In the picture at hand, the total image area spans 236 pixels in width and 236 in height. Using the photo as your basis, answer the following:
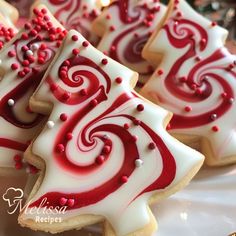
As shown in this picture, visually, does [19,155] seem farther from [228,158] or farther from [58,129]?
[228,158]

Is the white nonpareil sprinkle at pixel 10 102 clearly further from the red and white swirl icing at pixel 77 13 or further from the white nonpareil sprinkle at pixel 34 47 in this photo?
the red and white swirl icing at pixel 77 13

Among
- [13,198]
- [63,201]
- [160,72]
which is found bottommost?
[13,198]

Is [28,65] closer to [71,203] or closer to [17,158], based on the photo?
[17,158]

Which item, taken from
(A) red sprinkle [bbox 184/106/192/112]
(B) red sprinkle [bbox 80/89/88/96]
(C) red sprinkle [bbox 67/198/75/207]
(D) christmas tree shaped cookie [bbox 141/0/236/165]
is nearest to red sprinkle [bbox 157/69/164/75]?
(D) christmas tree shaped cookie [bbox 141/0/236/165]

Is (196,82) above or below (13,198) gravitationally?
above

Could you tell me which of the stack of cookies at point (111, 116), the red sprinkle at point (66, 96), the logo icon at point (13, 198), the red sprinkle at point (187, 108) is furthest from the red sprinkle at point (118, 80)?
→ the logo icon at point (13, 198)

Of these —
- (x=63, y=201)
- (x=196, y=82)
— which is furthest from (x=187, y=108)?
(x=63, y=201)
